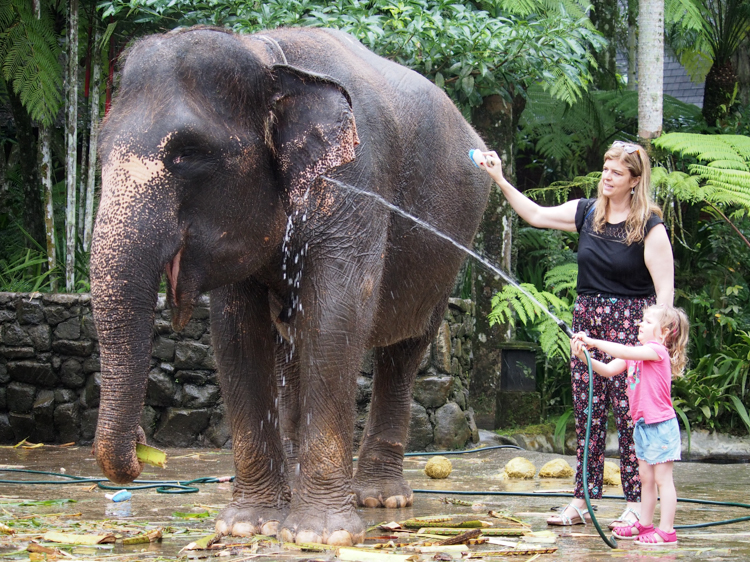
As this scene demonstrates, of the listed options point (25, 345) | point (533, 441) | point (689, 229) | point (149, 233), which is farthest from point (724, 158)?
point (149, 233)

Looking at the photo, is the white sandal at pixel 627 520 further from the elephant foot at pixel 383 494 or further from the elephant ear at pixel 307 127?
the elephant ear at pixel 307 127

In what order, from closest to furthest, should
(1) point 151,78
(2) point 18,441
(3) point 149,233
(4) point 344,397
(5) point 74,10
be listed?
(3) point 149,233, (1) point 151,78, (4) point 344,397, (2) point 18,441, (5) point 74,10

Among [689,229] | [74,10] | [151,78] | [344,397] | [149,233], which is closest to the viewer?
[149,233]

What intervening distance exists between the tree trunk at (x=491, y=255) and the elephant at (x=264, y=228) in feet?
13.9

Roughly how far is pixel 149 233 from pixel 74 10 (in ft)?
19.1

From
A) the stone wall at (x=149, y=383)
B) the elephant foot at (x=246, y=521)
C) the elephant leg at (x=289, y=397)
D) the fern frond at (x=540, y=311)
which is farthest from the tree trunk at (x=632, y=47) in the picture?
the elephant foot at (x=246, y=521)

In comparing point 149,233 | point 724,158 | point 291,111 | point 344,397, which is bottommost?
point 344,397

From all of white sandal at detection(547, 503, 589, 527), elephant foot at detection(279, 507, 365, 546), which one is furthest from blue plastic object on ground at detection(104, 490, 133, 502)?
white sandal at detection(547, 503, 589, 527)

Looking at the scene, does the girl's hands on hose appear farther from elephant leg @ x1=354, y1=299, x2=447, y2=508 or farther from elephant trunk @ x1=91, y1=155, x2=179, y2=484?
elephant trunk @ x1=91, y1=155, x2=179, y2=484

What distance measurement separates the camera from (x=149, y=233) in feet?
10.4

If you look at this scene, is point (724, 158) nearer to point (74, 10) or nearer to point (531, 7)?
point (531, 7)

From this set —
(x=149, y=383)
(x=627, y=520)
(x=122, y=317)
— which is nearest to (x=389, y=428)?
(x=627, y=520)

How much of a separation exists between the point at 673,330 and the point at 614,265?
0.41m

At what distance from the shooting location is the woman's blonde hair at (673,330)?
3.78 m
